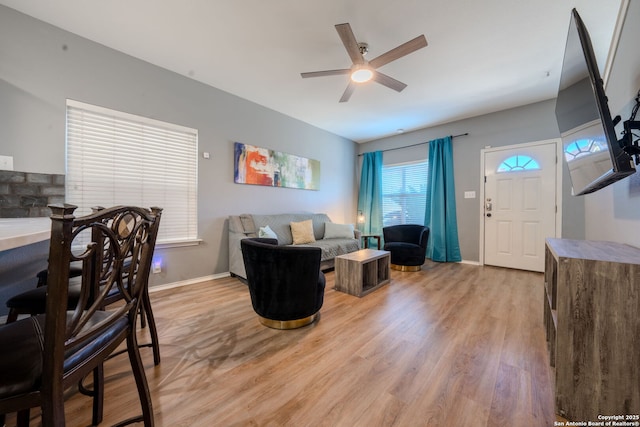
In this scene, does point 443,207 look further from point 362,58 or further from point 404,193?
point 362,58

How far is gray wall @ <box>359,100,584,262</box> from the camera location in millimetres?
3475

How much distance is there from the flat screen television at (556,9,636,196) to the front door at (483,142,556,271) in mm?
2307

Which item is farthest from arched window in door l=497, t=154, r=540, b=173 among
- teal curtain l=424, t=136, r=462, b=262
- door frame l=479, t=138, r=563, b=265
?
teal curtain l=424, t=136, r=462, b=262

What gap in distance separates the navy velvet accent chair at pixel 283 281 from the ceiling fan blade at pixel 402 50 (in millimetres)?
1832

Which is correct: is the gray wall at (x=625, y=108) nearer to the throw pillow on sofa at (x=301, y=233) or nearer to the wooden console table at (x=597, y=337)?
the wooden console table at (x=597, y=337)

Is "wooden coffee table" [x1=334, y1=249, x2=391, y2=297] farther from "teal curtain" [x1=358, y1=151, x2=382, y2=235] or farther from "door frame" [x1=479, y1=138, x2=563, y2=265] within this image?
"teal curtain" [x1=358, y1=151, x2=382, y2=235]

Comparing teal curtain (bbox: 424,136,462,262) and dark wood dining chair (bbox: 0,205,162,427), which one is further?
teal curtain (bbox: 424,136,462,262)

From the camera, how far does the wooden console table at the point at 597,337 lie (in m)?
1.03

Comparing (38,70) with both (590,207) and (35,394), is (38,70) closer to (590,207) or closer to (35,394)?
(35,394)

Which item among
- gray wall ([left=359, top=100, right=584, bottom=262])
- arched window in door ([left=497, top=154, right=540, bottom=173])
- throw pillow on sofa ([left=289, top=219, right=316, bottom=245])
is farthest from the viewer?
throw pillow on sofa ([left=289, top=219, right=316, bottom=245])

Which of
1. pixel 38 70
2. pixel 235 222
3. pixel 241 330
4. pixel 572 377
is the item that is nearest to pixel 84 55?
pixel 38 70

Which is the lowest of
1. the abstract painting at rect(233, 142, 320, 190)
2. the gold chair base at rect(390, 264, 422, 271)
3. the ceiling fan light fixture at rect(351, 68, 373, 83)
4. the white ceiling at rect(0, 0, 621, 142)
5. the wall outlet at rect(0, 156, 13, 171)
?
the gold chair base at rect(390, 264, 422, 271)

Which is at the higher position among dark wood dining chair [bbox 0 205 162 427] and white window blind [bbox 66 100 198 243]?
white window blind [bbox 66 100 198 243]

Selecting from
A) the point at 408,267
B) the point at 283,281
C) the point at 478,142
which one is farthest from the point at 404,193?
the point at 283,281
